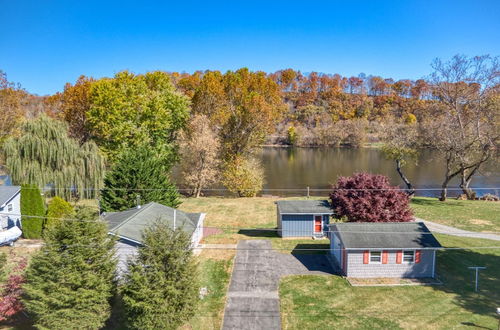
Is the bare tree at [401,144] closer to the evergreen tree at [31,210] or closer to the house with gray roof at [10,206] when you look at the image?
the evergreen tree at [31,210]

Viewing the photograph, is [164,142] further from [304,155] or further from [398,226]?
[304,155]

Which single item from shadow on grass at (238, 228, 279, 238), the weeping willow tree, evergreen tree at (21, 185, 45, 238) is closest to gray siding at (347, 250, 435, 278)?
shadow on grass at (238, 228, 279, 238)

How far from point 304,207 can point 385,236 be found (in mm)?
7099

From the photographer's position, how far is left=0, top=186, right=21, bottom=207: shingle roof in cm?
2341

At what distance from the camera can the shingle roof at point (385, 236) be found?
1834 centimetres

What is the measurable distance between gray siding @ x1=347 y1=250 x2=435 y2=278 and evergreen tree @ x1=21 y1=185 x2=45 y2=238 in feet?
68.0

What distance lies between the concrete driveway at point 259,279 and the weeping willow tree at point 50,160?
16330mm

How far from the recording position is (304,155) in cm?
8250

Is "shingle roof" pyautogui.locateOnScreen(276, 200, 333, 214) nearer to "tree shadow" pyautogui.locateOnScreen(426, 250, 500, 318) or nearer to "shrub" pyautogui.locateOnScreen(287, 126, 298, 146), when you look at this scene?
"tree shadow" pyautogui.locateOnScreen(426, 250, 500, 318)

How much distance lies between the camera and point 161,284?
12.6 m

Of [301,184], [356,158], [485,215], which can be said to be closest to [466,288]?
[485,215]

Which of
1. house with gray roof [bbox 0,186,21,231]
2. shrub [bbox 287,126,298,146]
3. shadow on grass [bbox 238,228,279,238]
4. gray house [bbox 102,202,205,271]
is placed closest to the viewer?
gray house [bbox 102,202,205,271]

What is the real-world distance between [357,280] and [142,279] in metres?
11.5

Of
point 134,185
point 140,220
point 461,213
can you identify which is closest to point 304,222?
point 140,220
